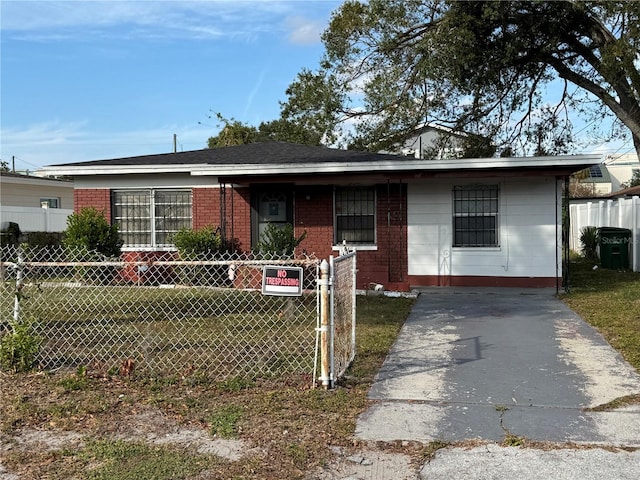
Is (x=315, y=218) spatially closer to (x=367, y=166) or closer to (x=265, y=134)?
(x=367, y=166)

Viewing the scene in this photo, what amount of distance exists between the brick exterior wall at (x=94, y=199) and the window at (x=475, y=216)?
7.93 meters

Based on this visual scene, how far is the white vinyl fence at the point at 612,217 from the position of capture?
53.6 feet

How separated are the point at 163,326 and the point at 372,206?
20.5 feet

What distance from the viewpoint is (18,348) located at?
18.6 ft

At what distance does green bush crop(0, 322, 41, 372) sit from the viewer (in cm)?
567

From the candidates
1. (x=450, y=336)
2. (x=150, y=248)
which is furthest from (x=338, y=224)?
(x=450, y=336)

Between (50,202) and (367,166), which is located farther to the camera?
(50,202)

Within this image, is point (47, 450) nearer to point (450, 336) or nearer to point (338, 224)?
point (450, 336)

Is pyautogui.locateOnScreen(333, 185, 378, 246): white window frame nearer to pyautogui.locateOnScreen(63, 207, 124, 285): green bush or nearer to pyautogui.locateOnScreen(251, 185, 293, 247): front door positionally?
pyautogui.locateOnScreen(251, 185, 293, 247): front door

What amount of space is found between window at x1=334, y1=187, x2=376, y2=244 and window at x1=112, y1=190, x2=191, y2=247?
348 centimetres

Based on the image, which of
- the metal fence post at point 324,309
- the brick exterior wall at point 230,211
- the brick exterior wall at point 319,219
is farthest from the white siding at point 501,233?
the metal fence post at point 324,309

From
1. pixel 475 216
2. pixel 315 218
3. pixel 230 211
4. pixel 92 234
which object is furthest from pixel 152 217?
pixel 475 216

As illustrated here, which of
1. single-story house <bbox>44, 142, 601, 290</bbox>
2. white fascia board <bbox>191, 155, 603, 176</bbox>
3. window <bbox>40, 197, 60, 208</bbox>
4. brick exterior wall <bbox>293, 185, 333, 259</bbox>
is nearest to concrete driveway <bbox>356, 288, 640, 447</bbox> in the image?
white fascia board <bbox>191, 155, 603, 176</bbox>

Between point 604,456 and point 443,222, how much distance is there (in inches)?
358
